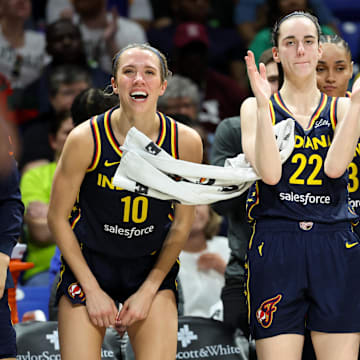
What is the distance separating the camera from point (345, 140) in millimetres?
3119

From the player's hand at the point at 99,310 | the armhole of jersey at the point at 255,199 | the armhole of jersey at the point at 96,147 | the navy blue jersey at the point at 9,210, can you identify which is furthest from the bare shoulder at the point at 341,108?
the navy blue jersey at the point at 9,210

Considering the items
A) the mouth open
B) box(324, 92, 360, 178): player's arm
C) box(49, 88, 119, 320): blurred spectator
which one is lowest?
box(324, 92, 360, 178): player's arm

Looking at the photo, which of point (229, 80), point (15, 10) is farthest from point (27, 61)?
point (229, 80)

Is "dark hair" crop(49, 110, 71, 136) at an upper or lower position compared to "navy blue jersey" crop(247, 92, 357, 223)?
upper

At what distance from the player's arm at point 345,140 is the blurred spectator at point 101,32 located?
398 cm

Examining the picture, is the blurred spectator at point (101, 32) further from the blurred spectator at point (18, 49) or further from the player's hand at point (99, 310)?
the player's hand at point (99, 310)

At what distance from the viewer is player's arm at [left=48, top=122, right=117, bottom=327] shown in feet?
10.6

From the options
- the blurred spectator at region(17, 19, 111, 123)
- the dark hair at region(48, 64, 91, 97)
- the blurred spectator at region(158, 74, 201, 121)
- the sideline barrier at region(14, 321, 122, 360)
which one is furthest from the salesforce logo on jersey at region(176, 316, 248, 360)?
the blurred spectator at region(17, 19, 111, 123)

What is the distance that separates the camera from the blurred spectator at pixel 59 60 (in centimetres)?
642

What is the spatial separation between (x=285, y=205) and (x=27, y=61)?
A: 4.17 metres

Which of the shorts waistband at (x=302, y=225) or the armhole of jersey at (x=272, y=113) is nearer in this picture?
the shorts waistband at (x=302, y=225)

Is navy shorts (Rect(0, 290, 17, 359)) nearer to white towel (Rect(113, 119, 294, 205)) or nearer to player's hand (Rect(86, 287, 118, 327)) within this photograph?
player's hand (Rect(86, 287, 118, 327))

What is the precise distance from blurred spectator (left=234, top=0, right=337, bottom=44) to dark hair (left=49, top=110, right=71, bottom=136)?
7.63 feet

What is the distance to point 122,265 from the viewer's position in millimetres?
3375
